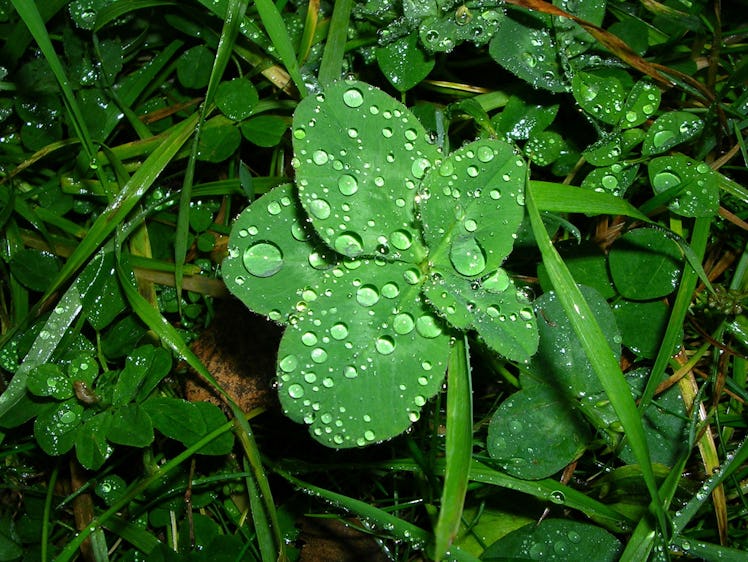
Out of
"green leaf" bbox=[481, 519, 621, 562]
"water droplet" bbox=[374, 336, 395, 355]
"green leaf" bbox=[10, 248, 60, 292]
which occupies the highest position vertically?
"water droplet" bbox=[374, 336, 395, 355]

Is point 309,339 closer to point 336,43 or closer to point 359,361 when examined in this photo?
point 359,361

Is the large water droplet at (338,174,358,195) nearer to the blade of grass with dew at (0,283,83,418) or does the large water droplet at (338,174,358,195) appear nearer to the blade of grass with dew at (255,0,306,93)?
the blade of grass with dew at (255,0,306,93)

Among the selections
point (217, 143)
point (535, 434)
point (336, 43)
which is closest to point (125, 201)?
point (217, 143)

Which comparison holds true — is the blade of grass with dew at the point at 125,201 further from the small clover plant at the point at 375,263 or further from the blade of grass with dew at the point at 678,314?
the blade of grass with dew at the point at 678,314

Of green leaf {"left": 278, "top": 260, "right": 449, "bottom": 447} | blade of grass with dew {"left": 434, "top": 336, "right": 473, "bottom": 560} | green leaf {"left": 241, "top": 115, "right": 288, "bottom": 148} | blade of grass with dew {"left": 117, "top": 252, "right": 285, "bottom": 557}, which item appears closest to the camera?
blade of grass with dew {"left": 434, "top": 336, "right": 473, "bottom": 560}

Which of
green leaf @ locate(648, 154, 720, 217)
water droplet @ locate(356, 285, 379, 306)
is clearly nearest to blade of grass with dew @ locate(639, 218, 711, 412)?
green leaf @ locate(648, 154, 720, 217)
